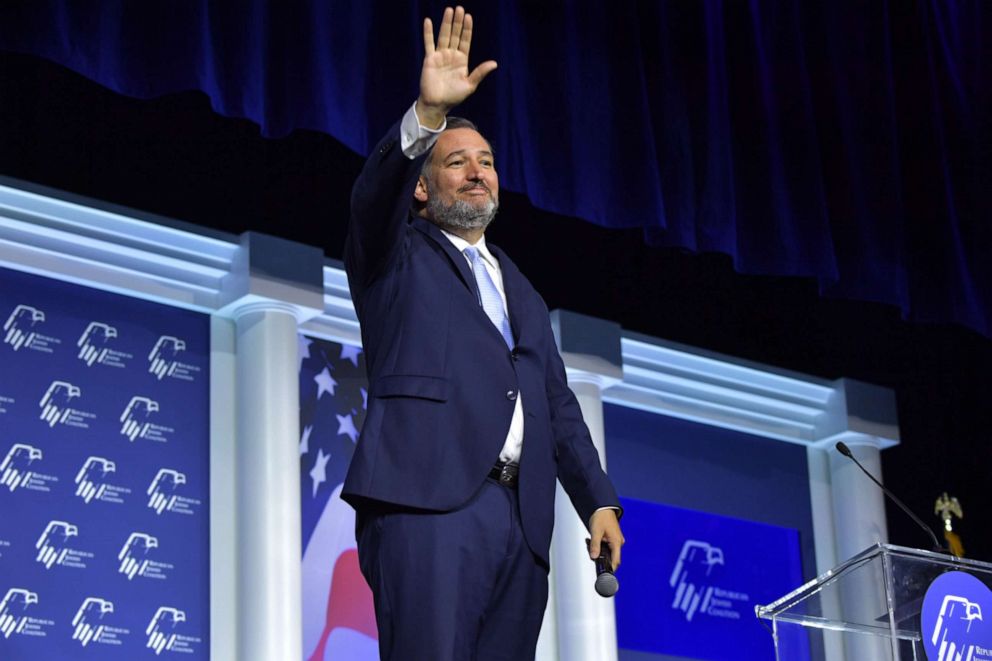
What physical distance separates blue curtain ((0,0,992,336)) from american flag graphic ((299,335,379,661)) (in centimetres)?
83

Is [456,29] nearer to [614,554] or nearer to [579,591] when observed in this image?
[614,554]

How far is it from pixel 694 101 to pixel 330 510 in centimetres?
167

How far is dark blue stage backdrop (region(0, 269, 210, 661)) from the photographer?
4.11 meters

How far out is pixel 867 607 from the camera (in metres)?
3.11

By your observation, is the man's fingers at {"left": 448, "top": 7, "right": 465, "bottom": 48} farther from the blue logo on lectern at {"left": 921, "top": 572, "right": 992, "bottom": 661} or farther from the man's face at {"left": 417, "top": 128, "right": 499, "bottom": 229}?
the blue logo on lectern at {"left": 921, "top": 572, "right": 992, "bottom": 661}

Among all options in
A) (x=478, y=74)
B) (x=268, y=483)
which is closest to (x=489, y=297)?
(x=478, y=74)

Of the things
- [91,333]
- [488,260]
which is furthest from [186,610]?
[488,260]

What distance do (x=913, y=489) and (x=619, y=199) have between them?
6.55 ft

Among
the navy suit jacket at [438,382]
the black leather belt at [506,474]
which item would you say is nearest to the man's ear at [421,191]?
the navy suit jacket at [438,382]

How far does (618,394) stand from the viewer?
5.45 meters

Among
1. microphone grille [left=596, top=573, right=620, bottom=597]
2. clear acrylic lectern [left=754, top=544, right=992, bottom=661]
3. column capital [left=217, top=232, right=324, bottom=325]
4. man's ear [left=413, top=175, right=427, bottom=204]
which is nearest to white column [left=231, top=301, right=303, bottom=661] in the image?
column capital [left=217, top=232, right=324, bottom=325]

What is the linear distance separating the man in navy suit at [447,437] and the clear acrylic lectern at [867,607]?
0.76 meters

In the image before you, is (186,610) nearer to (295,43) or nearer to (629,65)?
(295,43)

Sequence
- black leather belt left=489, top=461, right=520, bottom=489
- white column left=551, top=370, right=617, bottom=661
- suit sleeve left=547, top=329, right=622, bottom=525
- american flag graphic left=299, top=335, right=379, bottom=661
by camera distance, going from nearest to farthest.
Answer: black leather belt left=489, top=461, right=520, bottom=489
suit sleeve left=547, top=329, right=622, bottom=525
american flag graphic left=299, top=335, right=379, bottom=661
white column left=551, top=370, right=617, bottom=661
